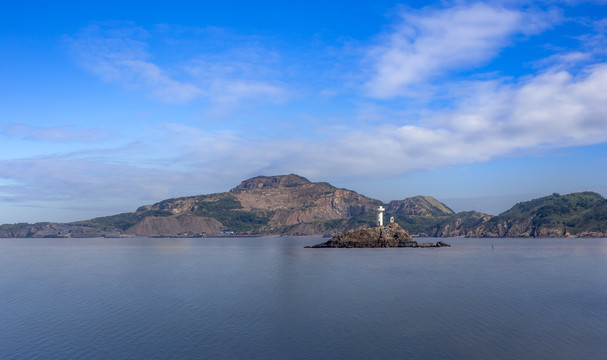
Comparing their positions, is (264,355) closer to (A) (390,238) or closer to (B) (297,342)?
(B) (297,342)

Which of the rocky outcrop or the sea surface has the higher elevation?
the rocky outcrop

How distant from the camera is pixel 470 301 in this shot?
5222cm

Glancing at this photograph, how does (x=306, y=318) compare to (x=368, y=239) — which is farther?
(x=368, y=239)

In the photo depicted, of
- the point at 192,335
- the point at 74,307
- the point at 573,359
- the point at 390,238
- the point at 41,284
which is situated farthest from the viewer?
the point at 390,238

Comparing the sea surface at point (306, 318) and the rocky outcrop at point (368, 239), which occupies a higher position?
the rocky outcrop at point (368, 239)

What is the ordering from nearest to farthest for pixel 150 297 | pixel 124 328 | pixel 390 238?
1. pixel 124 328
2. pixel 150 297
3. pixel 390 238

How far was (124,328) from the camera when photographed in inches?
1526

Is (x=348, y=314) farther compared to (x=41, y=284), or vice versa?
(x=41, y=284)

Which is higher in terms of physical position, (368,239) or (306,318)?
(368,239)

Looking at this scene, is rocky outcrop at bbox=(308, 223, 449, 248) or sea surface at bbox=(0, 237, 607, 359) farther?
rocky outcrop at bbox=(308, 223, 449, 248)

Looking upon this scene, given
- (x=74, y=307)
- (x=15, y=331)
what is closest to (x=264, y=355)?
(x=15, y=331)

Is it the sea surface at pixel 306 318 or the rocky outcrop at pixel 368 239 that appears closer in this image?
the sea surface at pixel 306 318

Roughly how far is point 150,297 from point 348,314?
28318 millimetres

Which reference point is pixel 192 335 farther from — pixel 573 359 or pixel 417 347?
pixel 573 359
